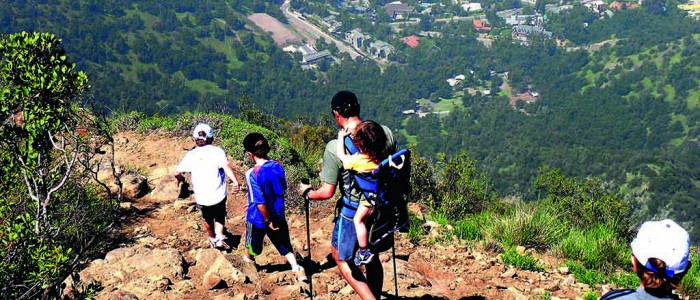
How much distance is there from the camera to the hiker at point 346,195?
12.2 feet

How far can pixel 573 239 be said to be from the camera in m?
5.71

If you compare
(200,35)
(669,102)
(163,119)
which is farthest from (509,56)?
(163,119)

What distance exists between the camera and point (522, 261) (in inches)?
212

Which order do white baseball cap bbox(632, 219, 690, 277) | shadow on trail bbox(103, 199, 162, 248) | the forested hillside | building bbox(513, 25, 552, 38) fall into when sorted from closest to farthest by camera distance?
white baseball cap bbox(632, 219, 690, 277), shadow on trail bbox(103, 199, 162, 248), the forested hillside, building bbox(513, 25, 552, 38)

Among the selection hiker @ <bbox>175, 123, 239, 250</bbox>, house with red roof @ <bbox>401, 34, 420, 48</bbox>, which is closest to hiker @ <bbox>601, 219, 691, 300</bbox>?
hiker @ <bbox>175, 123, 239, 250</bbox>

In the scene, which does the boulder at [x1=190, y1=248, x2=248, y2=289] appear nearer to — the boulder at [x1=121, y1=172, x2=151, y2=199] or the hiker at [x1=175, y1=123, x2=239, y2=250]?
the hiker at [x1=175, y1=123, x2=239, y2=250]

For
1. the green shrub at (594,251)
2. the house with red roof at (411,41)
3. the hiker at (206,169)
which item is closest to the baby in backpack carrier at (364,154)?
the hiker at (206,169)

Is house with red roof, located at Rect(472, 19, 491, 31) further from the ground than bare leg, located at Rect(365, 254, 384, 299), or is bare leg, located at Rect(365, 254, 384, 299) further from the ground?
bare leg, located at Rect(365, 254, 384, 299)

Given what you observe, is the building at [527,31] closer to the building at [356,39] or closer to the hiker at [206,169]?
the building at [356,39]

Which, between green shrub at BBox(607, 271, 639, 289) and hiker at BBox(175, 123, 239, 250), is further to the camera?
hiker at BBox(175, 123, 239, 250)

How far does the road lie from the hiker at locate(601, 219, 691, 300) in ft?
385

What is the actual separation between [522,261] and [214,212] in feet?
9.29

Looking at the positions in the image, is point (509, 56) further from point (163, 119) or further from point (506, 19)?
point (163, 119)

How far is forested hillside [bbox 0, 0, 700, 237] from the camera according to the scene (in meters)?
73.4
